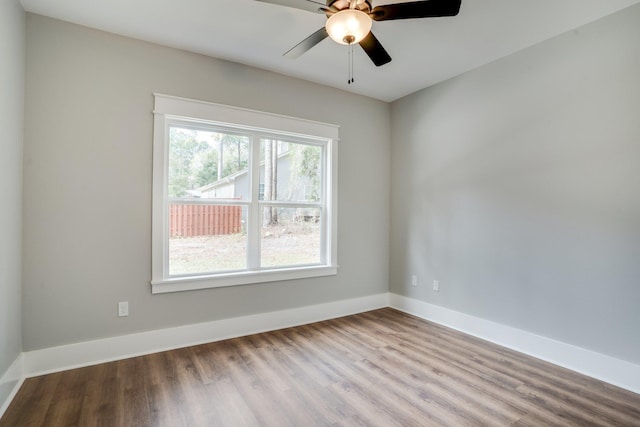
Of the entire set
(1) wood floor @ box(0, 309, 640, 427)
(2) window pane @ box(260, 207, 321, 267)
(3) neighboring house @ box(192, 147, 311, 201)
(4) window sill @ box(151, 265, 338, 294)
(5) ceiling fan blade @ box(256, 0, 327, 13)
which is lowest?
(1) wood floor @ box(0, 309, 640, 427)

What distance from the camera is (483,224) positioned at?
10.7 ft

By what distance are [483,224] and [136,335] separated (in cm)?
350

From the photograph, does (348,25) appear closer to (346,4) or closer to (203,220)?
(346,4)

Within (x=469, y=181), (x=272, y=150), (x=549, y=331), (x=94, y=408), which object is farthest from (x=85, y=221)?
(x=549, y=331)

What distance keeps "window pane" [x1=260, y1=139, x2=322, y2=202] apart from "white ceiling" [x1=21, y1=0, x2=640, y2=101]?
874mm

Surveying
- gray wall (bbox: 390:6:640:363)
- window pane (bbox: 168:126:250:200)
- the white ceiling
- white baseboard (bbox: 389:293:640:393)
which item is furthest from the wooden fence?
white baseboard (bbox: 389:293:640:393)

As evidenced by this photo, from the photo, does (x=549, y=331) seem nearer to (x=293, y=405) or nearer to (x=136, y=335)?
(x=293, y=405)

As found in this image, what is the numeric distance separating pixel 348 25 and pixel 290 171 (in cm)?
210

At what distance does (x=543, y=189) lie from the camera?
2.81 meters

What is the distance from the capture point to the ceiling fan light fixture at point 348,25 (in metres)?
1.75

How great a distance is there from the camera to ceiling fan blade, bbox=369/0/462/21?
171 centimetres

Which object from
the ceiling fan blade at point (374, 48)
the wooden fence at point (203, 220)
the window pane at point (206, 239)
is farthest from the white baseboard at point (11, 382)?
the ceiling fan blade at point (374, 48)

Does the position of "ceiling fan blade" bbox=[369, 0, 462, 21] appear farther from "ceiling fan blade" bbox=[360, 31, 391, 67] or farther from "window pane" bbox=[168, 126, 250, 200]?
"window pane" bbox=[168, 126, 250, 200]

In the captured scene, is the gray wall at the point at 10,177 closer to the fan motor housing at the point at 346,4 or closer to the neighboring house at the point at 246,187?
the neighboring house at the point at 246,187
